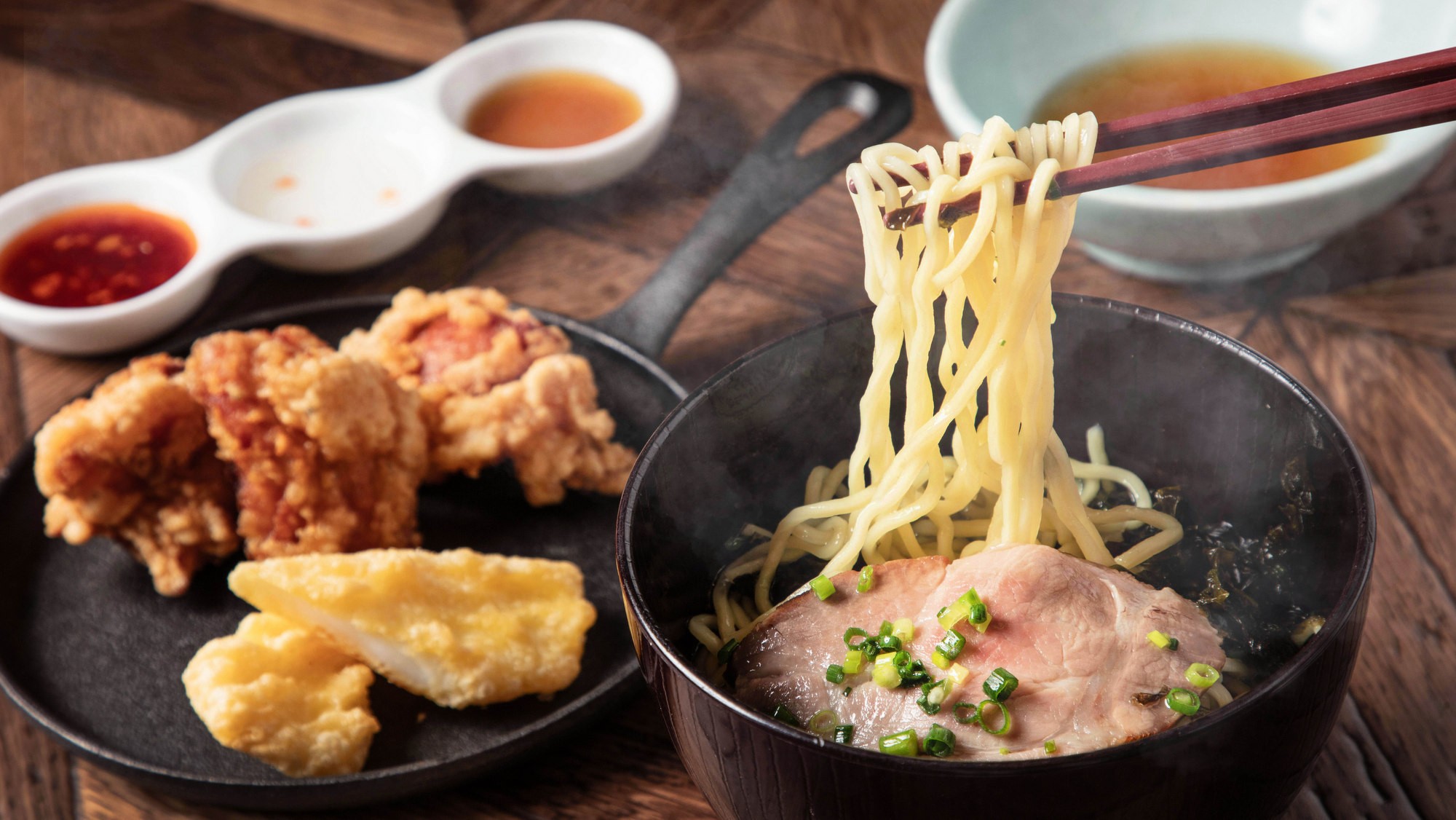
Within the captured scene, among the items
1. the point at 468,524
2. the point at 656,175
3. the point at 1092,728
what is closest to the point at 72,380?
the point at 468,524

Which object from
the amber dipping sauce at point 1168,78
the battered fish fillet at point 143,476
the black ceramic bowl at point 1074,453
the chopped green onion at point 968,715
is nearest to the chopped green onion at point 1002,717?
the chopped green onion at point 968,715

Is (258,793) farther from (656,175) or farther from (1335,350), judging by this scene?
(1335,350)

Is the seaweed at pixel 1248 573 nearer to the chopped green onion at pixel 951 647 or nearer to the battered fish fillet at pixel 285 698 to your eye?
the chopped green onion at pixel 951 647

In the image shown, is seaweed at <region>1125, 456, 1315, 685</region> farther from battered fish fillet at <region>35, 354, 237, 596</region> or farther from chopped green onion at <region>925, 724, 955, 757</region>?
battered fish fillet at <region>35, 354, 237, 596</region>

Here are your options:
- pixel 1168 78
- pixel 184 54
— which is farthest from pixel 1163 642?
pixel 184 54

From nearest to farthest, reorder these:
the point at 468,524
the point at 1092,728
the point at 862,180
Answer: the point at 1092,728 < the point at 862,180 < the point at 468,524
